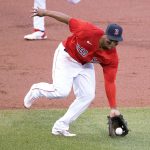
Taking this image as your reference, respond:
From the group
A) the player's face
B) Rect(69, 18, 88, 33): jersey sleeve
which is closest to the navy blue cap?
the player's face

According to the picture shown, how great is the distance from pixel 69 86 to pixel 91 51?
52 centimetres

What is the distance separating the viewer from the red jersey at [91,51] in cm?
880

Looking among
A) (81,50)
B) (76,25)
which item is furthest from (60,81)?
(76,25)

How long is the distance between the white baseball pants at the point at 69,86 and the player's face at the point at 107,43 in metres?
0.46

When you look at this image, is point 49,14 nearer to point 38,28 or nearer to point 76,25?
point 76,25

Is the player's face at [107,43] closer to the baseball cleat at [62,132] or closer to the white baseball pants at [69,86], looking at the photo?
the white baseball pants at [69,86]

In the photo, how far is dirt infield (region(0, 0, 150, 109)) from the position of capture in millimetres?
11477

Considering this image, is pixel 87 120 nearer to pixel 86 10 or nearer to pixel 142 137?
pixel 142 137

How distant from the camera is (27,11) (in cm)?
1731

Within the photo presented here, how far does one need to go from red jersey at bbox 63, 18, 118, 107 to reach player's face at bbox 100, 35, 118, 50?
0.07 metres

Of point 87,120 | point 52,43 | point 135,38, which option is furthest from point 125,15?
point 87,120

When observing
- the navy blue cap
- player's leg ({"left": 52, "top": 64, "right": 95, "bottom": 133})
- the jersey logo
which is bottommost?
player's leg ({"left": 52, "top": 64, "right": 95, "bottom": 133})

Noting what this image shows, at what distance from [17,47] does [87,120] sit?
14.9ft

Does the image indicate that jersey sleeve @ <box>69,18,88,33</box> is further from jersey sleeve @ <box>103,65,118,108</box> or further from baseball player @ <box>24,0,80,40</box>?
baseball player @ <box>24,0,80,40</box>
